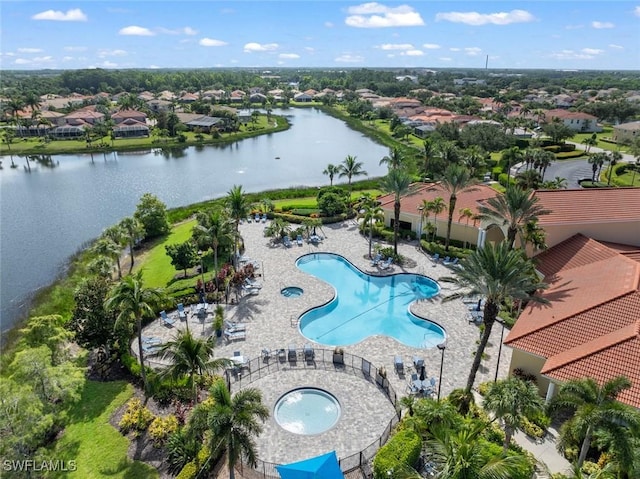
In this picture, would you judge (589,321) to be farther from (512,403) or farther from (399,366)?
(399,366)

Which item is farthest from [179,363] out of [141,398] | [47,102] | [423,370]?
[47,102]

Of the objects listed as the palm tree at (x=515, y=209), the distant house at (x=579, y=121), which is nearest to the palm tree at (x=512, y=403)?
the palm tree at (x=515, y=209)

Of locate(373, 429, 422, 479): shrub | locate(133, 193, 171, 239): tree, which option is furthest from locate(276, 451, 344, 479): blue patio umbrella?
locate(133, 193, 171, 239): tree

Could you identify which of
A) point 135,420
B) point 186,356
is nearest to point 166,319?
point 135,420

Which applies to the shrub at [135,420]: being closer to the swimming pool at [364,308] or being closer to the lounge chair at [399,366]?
the swimming pool at [364,308]

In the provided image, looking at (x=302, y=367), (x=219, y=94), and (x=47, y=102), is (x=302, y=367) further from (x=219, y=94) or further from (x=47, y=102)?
(x=219, y=94)
